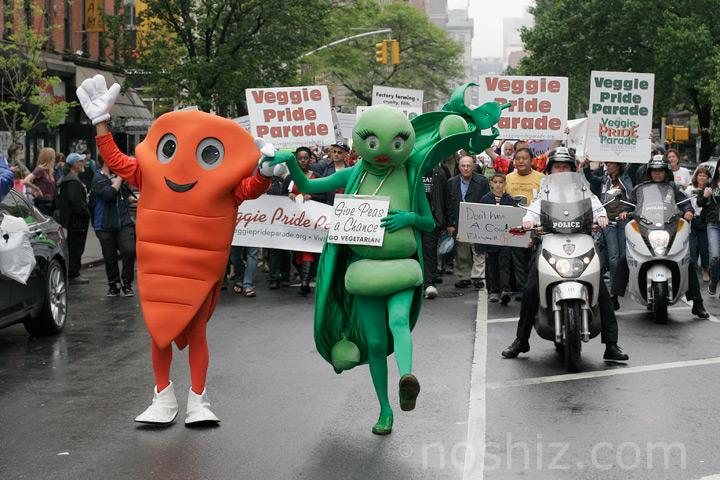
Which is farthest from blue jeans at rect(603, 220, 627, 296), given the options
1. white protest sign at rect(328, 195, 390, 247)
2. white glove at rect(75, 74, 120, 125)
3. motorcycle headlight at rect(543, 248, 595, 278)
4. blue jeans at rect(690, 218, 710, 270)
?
white glove at rect(75, 74, 120, 125)

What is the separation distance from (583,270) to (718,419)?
2.09 m

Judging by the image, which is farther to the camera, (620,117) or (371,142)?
(620,117)

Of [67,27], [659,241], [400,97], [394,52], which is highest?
[67,27]

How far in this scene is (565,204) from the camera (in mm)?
9461

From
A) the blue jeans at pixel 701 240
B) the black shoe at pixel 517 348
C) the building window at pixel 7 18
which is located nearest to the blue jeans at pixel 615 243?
the blue jeans at pixel 701 240

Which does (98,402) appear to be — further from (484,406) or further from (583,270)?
(583,270)

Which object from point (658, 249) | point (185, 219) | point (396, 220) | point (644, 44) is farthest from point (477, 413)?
point (644, 44)

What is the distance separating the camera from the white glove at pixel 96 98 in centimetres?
753

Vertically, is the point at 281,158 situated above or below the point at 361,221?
above

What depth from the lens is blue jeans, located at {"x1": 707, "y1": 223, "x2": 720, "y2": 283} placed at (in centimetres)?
1448

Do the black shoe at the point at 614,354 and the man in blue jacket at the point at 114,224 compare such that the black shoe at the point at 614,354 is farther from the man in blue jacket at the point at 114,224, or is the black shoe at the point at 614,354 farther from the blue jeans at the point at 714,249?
the man in blue jacket at the point at 114,224

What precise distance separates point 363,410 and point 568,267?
96.1 inches

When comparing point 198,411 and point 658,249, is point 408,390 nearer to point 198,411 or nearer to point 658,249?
point 198,411

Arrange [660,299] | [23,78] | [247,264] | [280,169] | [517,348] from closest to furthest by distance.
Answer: [280,169] < [517,348] < [660,299] < [247,264] < [23,78]
